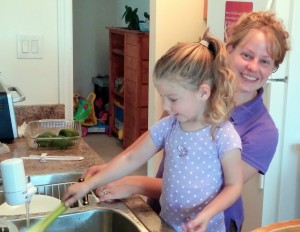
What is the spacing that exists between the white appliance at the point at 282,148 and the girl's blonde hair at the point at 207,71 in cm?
115

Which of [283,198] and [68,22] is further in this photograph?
[283,198]

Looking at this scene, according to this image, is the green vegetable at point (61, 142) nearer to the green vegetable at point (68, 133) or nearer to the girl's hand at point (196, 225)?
the green vegetable at point (68, 133)

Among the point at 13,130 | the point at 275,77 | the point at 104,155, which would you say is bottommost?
the point at 104,155

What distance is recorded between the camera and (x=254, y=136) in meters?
1.21

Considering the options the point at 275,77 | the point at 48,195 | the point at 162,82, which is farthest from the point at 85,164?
the point at 275,77

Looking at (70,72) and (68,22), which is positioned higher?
(68,22)

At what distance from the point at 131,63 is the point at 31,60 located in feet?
7.62

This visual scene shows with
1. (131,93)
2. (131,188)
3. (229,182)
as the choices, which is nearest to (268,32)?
(229,182)

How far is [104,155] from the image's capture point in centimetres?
443

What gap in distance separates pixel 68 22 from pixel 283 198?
1344 mm

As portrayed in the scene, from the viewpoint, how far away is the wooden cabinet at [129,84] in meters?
4.18

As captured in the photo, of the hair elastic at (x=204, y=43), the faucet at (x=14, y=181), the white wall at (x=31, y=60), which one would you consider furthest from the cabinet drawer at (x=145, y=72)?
the faucet at (x=14, y=181)

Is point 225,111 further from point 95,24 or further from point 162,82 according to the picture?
point 95,24

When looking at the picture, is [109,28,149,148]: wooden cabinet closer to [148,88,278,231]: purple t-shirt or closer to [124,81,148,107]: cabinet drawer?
[124,81,148,107]: cabinet drawer
